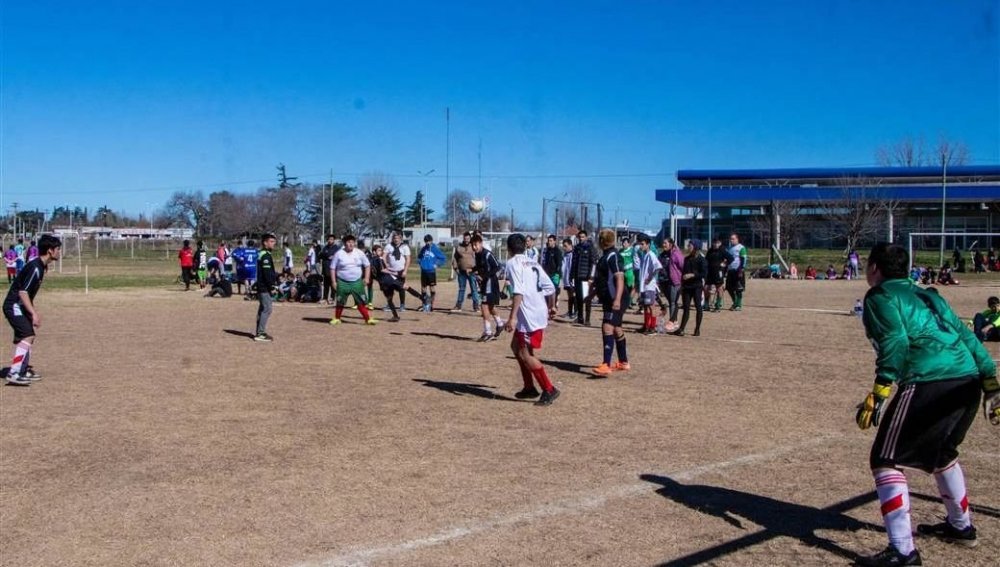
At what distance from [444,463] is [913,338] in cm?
361

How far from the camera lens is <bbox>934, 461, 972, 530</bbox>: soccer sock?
16.6 feet

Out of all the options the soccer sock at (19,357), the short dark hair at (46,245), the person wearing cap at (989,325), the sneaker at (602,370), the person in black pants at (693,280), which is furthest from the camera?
the person in black pants at (693,280)

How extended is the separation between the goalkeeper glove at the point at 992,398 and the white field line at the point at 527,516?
212cm

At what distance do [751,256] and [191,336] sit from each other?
46964mm

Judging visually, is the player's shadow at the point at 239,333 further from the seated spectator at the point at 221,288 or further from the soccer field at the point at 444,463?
the seated spectator at the point at 221,288

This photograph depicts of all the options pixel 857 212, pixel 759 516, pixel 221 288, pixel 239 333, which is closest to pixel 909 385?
pixel 759 516

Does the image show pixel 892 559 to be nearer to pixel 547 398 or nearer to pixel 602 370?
pixel 547 398

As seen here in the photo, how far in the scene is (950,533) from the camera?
5.20 metres

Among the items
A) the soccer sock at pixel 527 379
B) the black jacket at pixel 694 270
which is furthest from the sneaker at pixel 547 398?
the black jacket at pixel 694 270

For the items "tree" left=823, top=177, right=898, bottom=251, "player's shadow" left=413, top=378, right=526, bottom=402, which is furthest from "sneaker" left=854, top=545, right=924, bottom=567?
"tree" left=823, top=177, right=898, bottom=251

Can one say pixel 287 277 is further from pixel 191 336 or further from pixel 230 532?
pixel 230 532

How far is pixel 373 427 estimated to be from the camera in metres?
8.35

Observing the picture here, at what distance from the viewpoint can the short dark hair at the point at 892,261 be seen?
16.2 ft

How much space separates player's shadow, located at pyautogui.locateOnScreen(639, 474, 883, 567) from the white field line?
255 millimetres
